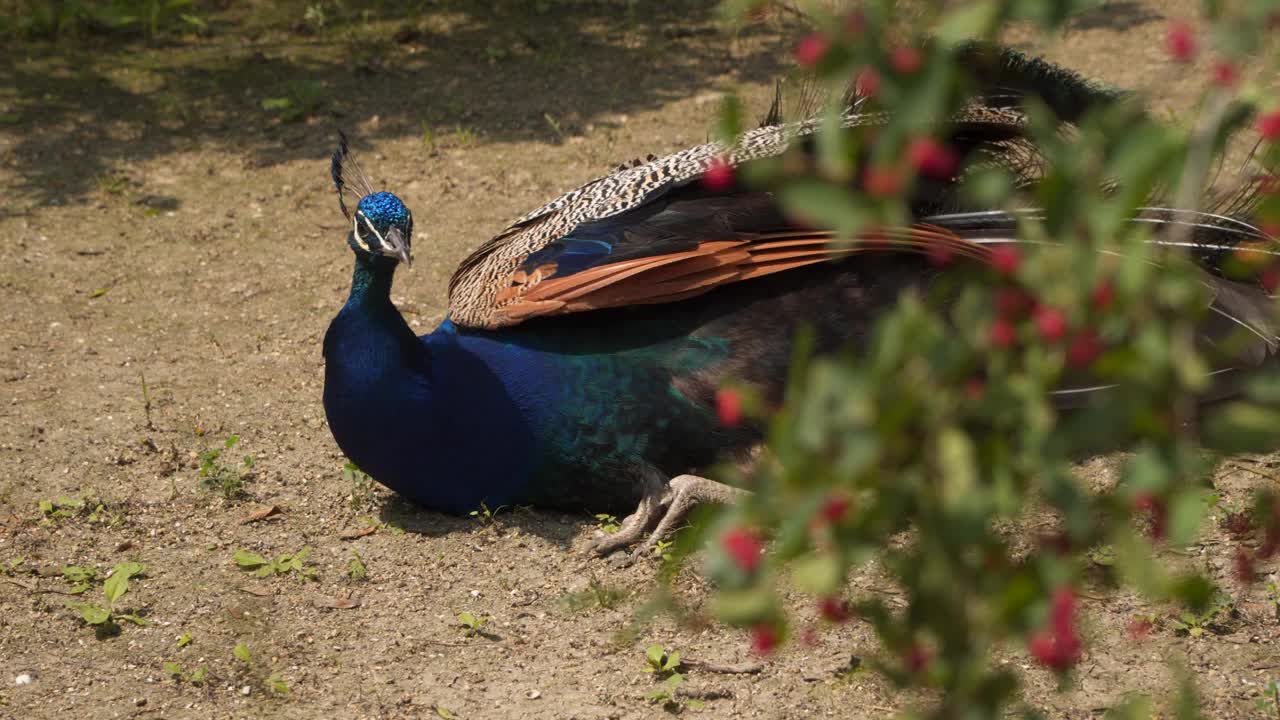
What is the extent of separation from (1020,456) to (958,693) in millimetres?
228

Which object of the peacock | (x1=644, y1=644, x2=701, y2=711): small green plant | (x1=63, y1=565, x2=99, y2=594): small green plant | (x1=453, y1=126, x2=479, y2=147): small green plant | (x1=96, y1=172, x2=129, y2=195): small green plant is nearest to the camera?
(x1=644, y1=644, x2=701, y2=711): small green plant

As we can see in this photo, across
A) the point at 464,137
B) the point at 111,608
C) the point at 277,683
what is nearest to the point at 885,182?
the point at 277,683

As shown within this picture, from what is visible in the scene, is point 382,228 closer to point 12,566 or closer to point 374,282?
point 374,282

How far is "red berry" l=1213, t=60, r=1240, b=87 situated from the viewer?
1141mm

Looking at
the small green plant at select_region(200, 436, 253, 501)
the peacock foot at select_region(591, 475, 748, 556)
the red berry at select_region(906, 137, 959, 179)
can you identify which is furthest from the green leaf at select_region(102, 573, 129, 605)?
the red berry at select_region(906, 137, 959, 179)

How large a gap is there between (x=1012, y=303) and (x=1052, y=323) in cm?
5

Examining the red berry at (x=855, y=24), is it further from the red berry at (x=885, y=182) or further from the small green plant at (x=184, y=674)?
the small green plant at (x=184, y=674)

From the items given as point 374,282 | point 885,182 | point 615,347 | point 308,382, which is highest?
point 885,182

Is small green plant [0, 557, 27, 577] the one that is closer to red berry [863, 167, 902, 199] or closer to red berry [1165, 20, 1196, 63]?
red berry [863, 167, 902, 199]

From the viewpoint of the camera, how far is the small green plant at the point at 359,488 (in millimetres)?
3705

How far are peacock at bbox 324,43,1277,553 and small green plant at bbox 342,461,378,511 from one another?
214 millimetres

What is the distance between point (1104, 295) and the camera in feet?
3.60

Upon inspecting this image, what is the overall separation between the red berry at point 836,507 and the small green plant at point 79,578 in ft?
8.77

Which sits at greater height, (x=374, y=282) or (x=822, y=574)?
(x=822, y=574)
